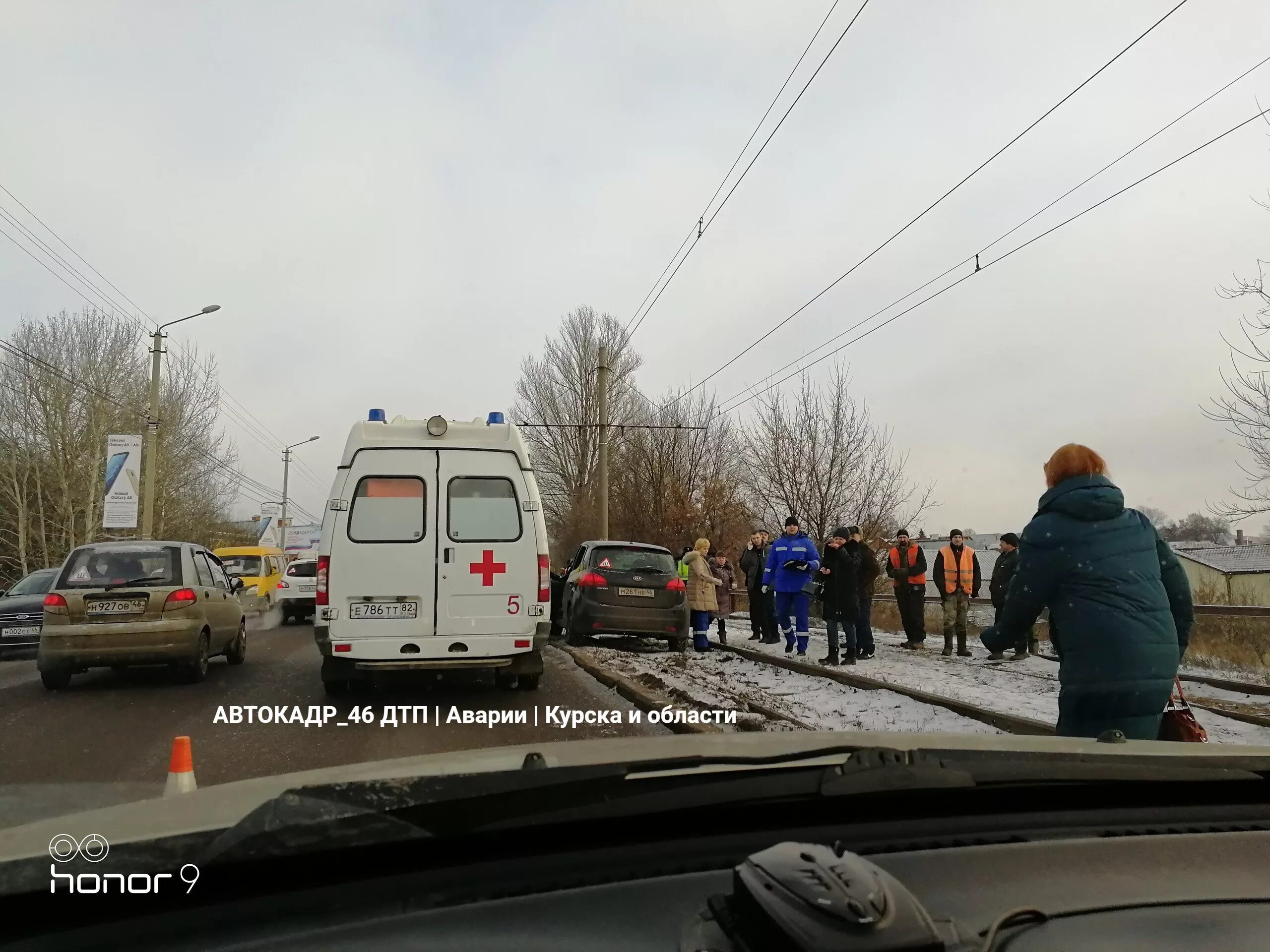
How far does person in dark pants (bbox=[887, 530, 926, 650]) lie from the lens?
43.3 feet

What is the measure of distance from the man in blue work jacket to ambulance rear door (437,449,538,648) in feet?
15.9

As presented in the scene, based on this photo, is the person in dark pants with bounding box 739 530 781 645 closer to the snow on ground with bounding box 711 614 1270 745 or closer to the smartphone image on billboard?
the snow on ground with bounding box 711 614 1270 745

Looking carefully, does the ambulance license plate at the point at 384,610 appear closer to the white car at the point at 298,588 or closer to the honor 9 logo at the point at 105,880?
the honor 9 logo at the point at 105,880

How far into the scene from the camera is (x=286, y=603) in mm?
21453

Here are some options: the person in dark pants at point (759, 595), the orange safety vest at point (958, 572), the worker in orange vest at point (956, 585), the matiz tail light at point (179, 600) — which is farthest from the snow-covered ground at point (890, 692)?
the matiz tail light at point (179, 600)

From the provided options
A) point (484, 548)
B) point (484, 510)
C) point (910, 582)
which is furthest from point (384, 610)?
point (910, 582)

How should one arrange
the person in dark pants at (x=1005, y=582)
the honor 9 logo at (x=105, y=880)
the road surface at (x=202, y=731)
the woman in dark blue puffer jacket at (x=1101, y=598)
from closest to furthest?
1. the honor 9 logo at (x=105, y=880)
2. the woman in dark blue puffer jacket at (x=1101, y=598)
3. the road surface at (x=202, y=731)
4. the person in dark pants at (x=1005, y=582)

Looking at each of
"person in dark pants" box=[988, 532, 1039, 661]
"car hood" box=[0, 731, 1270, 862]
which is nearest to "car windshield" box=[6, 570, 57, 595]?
"person in dark pants" box=[988, 532, 1039, 661]

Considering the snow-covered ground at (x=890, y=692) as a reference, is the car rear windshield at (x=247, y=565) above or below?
above

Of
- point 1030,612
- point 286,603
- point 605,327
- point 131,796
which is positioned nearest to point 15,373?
point 286,603

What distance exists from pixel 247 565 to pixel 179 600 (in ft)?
57.9

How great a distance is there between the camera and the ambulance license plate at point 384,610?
26.3 ft

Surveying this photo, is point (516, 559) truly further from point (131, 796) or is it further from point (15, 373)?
point (15, 373)

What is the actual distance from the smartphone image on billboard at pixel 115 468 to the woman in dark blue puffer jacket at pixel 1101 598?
91.2ft
